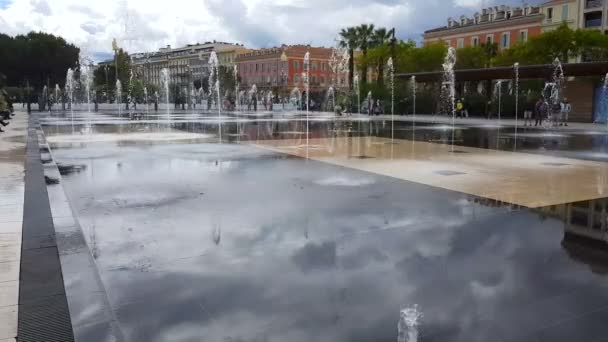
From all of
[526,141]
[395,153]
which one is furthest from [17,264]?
[526,141]

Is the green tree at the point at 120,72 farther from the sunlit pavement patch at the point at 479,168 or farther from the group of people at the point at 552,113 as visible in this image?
the sunlit pavement patch at the point at 479,168

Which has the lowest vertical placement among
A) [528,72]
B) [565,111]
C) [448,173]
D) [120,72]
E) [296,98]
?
[448,173]

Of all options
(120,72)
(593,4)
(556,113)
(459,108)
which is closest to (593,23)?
(593,4)

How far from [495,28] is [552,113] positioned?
4424 cm

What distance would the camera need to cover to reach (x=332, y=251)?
17.8 feet

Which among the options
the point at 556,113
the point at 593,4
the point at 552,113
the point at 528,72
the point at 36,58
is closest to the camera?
the point at 556,113

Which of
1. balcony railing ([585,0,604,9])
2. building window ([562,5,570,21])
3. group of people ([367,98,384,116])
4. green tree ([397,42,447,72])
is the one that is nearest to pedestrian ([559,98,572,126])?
group of people ([367,98,384,116])

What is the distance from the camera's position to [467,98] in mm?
38094

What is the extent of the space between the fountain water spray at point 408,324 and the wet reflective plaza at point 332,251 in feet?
0.10

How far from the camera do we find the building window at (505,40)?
6769cm

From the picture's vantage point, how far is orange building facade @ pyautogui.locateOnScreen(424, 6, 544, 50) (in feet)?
216

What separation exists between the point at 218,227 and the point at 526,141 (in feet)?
47.3

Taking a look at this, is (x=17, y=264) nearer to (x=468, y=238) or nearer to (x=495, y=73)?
(x=468, y=238)

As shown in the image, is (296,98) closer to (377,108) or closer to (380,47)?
(380,47)
